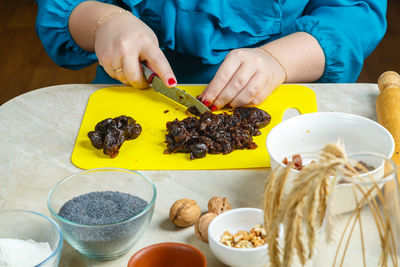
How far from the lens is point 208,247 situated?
85cm

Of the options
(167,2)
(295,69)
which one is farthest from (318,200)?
(167,2)

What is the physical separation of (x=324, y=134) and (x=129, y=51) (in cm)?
65

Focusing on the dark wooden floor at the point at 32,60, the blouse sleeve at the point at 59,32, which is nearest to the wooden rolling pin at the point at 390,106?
the blouse sleeve at the point at 59,32

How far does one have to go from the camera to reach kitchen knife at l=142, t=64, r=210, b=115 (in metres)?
1.31

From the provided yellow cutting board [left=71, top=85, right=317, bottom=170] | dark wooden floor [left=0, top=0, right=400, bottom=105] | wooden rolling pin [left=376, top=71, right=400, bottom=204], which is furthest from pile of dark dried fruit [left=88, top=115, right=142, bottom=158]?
dark wooden floor [left=0, top=0, right=400, bottom=105]

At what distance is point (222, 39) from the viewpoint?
154 cm

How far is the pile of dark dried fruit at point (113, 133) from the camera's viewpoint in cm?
115

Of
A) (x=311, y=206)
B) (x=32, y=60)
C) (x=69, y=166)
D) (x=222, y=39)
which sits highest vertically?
(x=311, y=206)

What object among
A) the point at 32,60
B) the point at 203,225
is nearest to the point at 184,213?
the point at 203,225

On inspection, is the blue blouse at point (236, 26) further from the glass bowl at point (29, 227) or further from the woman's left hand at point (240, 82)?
the glass bowl at point (29, 227)

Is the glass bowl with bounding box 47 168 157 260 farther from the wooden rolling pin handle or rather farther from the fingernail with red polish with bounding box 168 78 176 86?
the wooden rolling pin handle

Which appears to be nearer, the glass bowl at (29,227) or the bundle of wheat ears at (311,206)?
the bundle of wheat ears at (311,206)

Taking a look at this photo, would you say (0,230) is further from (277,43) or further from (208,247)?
(277,43)

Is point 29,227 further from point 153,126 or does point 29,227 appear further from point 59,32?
point 59,32
